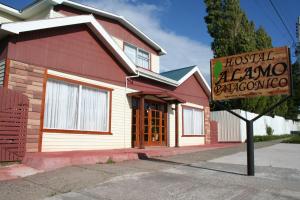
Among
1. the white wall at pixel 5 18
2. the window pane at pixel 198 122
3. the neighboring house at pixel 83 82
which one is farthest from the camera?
the window pane at pixel 198 122

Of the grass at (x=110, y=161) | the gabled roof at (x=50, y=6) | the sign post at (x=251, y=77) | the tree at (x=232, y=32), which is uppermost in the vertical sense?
the tree at (x=232, y=32)

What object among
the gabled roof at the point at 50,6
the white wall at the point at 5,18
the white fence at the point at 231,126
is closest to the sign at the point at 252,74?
the gabled roof at the point at 50,6

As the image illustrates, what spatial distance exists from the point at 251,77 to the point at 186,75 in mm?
9206

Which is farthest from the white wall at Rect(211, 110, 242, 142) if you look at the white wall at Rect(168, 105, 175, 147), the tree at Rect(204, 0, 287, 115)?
the white wall at Rect(168, 105, 175, 147)

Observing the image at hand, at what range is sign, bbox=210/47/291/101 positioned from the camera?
7.59m

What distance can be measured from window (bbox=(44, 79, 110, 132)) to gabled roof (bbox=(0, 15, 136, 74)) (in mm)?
1665

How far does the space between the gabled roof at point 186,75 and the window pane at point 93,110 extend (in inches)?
224

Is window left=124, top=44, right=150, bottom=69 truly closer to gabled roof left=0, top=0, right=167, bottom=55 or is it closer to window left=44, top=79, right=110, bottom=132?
gabled roof left=0, top=0, right=167, bottom=55

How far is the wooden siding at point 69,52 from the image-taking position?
9.28 meters

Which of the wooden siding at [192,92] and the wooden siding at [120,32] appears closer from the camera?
the wooden siding at [120,32]

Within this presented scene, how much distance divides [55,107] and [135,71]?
4.30m

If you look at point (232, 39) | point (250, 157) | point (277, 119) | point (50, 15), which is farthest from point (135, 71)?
A: point (277, 119)

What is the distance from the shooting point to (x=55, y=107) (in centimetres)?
993

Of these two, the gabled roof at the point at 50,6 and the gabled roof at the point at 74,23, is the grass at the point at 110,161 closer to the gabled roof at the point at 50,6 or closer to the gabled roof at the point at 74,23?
the gabled roof at the point at 74,23
